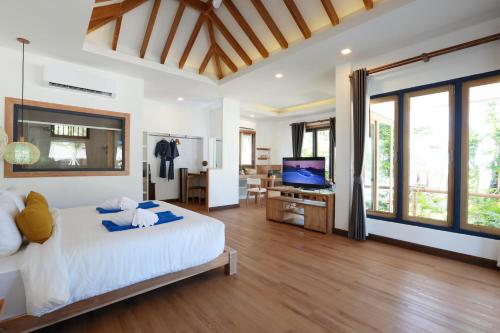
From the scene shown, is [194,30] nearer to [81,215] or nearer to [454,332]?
[81,215]

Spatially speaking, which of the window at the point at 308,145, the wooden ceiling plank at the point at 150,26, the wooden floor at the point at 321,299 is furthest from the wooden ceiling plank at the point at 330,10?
the window at the point at 308,145

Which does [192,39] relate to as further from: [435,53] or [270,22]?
[435,53]

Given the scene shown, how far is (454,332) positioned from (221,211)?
4498 millimetres

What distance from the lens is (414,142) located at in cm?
345

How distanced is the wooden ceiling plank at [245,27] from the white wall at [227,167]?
2.03m

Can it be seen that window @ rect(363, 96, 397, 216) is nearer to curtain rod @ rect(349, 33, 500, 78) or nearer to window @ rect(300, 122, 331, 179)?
curtain rod @ rect(349, 33, 500, 78)

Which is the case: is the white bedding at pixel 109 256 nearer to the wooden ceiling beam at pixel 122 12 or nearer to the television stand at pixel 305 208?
the television stand at pixel 305 208

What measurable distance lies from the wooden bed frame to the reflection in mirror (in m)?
2.82

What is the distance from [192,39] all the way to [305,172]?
9.77 feet

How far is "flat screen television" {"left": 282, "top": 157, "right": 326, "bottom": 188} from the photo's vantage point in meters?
4.40

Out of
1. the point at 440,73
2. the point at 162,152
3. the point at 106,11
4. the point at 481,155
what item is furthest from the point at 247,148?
the point at 481,155

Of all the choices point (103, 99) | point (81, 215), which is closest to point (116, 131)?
point (103, 99)

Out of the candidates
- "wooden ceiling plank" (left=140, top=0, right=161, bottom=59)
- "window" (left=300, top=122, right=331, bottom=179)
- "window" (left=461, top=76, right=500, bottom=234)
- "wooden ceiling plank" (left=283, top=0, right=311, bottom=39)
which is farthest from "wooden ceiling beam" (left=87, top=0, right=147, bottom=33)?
"window" (left=300, top=122, right=331, bottom=179)

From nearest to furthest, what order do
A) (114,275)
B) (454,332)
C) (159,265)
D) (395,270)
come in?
1. (454,332)
2. (114,275)
3. (159,265)
4. (395,270)
